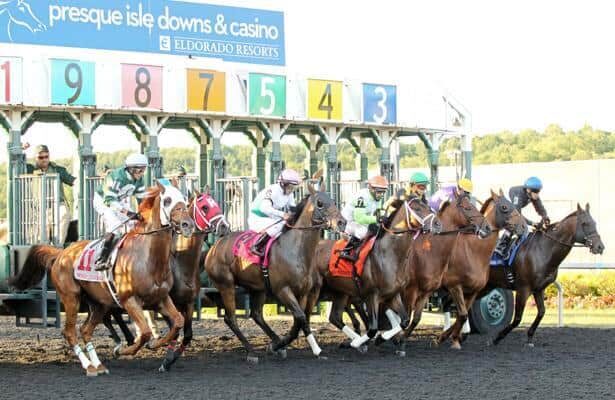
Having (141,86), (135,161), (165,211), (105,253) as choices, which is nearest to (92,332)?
(105,253)

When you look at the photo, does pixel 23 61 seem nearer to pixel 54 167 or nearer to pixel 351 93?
pixel 54 167

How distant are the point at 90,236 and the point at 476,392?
193 inches

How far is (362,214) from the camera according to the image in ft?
38.3

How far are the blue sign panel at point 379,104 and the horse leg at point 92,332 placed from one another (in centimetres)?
520

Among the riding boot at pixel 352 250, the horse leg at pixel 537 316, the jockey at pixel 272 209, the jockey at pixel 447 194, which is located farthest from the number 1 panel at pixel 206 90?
the horse leg at pixel 537 316

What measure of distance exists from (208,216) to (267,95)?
11.1 feet

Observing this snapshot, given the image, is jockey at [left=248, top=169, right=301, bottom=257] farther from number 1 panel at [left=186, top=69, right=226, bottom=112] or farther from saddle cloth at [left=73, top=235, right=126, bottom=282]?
number 1 panel at [left=186, top=69, right=226, bottom=112]

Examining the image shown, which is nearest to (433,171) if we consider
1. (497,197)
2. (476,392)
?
(497,197)

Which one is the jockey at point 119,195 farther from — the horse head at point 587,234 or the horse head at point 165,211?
the horse head at point 587,234

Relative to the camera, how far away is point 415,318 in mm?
11891

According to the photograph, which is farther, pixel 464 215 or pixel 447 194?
pixel 447 194

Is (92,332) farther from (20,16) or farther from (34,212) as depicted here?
(20,16)

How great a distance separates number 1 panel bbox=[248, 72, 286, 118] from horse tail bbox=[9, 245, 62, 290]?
3.52m

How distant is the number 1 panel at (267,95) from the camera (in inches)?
531
